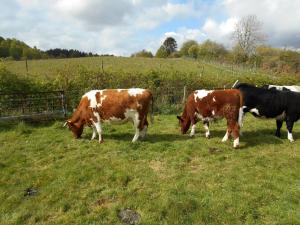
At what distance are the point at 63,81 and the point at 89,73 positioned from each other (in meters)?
1.38

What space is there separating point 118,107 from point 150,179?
10.6 ft

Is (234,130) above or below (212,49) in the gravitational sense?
below

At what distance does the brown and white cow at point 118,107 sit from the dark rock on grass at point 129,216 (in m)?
4.14

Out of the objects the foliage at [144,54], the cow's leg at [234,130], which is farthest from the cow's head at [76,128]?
the foliage at [144,54]

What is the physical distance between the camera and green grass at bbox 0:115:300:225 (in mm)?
5496

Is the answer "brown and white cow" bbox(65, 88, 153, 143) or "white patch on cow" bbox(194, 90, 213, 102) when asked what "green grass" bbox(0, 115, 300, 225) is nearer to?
"brown and white cow" bbox(65, 88, 153, 143)

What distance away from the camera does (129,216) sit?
17.9ft

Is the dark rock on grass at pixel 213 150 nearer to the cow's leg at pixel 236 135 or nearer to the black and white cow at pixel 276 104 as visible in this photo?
the cow's leg at pixel 236 135

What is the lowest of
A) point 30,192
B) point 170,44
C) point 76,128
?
point 30,192

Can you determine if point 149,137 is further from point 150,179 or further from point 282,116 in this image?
point 282,116

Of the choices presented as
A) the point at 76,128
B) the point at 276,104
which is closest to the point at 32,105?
the point at 76,128

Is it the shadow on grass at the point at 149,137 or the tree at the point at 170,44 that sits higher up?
the tree at the point at 170,44

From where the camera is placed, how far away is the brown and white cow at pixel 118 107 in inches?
375

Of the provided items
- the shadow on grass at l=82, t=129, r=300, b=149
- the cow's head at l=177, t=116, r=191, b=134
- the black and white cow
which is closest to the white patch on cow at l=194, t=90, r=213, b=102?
the cow's head at l=177, t=116, r=191, b=134
